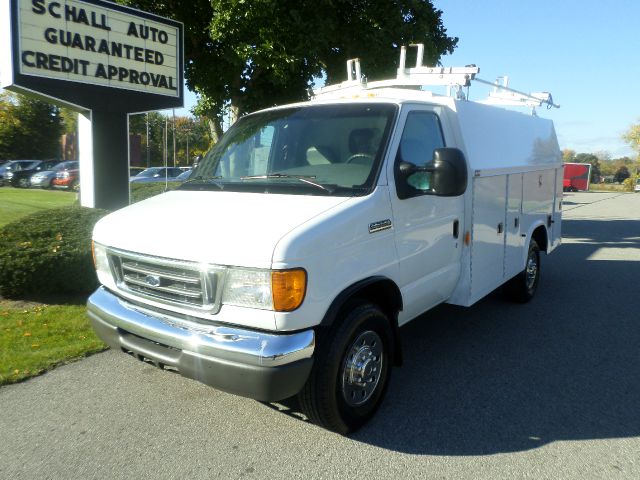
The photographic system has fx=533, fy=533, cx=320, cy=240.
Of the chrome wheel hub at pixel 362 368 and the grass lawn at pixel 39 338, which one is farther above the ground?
the chrome wheel hub at pixel 362 368

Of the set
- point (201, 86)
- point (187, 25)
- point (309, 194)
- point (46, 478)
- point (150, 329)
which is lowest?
point (46, 478)

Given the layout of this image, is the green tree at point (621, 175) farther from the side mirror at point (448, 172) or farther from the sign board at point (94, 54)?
the side mirror at point (448, 172)

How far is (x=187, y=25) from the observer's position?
11.3 metres

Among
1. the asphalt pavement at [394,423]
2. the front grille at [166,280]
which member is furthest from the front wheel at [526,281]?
the front grille at [166,280]

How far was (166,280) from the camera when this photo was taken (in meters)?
3.28

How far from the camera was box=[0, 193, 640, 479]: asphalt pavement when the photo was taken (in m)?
3.20

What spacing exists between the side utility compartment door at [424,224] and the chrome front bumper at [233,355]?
122cm

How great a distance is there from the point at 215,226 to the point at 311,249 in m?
0.62

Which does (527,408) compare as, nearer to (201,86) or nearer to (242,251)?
(242,251)

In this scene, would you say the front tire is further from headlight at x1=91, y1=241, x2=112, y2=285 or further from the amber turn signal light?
headlight at x1=91, y1=241, x2=112, y2=285

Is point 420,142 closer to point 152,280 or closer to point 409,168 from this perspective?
point 409,168

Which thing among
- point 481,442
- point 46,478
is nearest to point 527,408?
point 481,442

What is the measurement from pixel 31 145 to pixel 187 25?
177 ft

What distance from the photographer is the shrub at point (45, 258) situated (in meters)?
6.11
